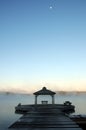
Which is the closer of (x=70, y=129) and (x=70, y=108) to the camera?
(x=70, y=129)

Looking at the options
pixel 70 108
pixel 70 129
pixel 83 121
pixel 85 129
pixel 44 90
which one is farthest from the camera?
pixel 70 108

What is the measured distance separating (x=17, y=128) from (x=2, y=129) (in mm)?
16461

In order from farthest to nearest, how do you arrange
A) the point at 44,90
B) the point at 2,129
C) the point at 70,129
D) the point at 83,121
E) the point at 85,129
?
1. the point at 44,90
2. the point at 2,129
3. the point at 83,121
4. the point at 85,129
5. the point at 70,129

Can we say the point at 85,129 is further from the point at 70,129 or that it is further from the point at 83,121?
the point at 70,129

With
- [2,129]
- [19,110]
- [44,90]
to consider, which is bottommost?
[2,129]

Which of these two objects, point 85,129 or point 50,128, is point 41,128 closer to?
point 50,128

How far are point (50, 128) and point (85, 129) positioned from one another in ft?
21.9

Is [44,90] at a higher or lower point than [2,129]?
higher

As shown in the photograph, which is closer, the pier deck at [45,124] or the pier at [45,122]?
the pier deck at [45,124]

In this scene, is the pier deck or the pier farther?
the pier

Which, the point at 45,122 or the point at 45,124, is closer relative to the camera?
the point at 45,124

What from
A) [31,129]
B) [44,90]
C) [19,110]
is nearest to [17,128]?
[31,129]

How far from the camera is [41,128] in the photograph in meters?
15.1

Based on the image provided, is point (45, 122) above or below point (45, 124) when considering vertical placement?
above
